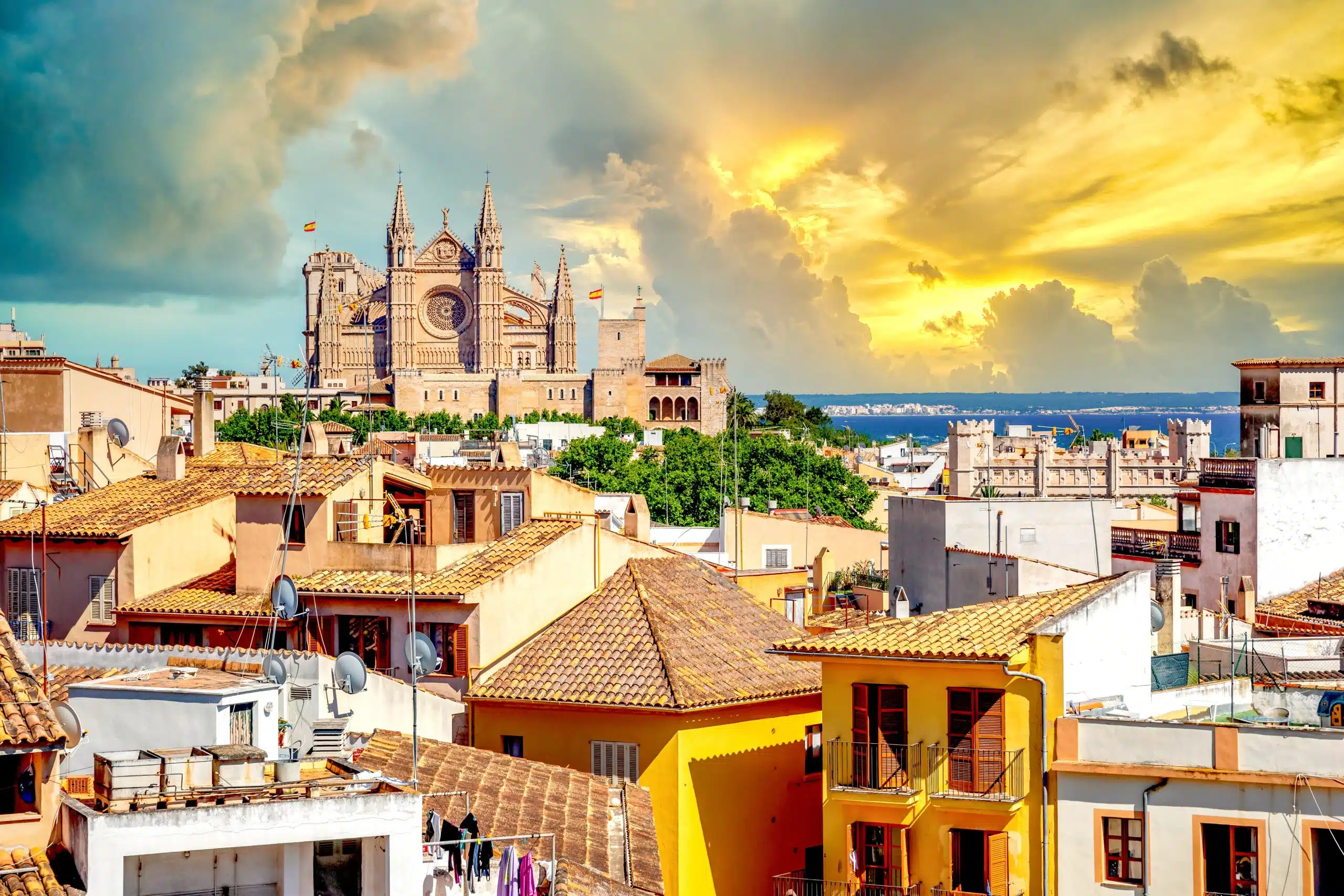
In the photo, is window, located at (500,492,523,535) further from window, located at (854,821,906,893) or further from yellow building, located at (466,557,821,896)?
window, located at (854,821,906,893)

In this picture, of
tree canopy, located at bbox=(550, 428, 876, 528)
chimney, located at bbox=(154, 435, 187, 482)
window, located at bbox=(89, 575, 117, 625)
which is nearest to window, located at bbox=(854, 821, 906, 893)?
window, located at bbox=(89, 575, 117, 625)

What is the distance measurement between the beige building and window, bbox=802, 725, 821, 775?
16.4 m

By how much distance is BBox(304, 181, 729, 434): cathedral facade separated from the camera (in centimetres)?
14500

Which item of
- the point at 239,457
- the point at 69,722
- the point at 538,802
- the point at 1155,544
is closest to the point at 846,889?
the point at 538,802

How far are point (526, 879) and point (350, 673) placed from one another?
13.8ft

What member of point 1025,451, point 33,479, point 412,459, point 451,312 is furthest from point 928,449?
point 33,479

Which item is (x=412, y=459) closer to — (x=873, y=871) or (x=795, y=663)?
(x=795, y=663)

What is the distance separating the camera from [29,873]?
365 inches

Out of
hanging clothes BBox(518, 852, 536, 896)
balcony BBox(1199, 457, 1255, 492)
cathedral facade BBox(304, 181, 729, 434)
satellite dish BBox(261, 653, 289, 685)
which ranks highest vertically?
cathedral facade BBox(304, 181, 729, 434)

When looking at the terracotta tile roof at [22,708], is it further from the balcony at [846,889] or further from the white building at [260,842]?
the balcony at [846,889]

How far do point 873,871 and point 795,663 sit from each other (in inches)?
187

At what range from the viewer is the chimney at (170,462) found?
75.5 feet

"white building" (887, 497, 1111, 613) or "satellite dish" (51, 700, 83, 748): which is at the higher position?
"white building" (887, 497, 1111, 613)

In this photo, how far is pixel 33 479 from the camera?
2600 cm
